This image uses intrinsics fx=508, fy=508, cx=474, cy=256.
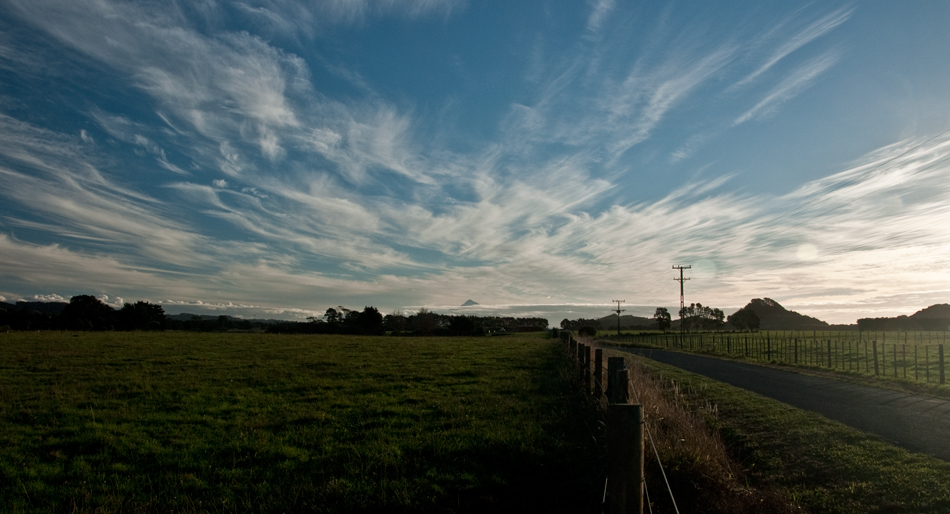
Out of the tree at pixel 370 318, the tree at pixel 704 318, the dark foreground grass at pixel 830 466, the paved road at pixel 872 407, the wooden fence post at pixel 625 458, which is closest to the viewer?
the wooden fence post at pixel 625 458

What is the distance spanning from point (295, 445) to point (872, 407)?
1338 centimetres

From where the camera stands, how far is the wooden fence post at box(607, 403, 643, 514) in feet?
10.6

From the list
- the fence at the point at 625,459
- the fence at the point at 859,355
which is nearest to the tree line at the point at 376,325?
the fence at the point at 859,355

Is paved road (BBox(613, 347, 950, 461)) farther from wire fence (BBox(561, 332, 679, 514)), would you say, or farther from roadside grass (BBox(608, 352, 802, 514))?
wire fence (BBox(561, 332, 679, 514))

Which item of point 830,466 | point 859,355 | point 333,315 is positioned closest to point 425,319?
point 333,315

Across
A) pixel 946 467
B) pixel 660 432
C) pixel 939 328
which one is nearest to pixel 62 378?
pixel 660 432

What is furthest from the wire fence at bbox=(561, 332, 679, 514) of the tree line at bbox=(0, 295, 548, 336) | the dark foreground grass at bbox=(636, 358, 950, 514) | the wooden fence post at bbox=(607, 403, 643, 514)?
the tree line at bbox=(0, 295, 548, 336)

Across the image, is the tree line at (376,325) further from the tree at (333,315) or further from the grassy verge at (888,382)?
the grassy verge at (888,382)

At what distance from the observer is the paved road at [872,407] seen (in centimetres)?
912

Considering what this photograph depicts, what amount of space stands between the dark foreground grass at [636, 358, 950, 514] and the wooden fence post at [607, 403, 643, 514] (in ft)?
14.4

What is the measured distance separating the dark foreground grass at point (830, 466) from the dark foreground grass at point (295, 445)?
259 centimetres

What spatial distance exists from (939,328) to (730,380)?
122119mm

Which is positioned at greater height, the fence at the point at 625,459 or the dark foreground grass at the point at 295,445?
the fence at the point at 625,459

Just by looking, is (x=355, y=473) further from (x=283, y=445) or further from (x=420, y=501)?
(x=283, y=445)
